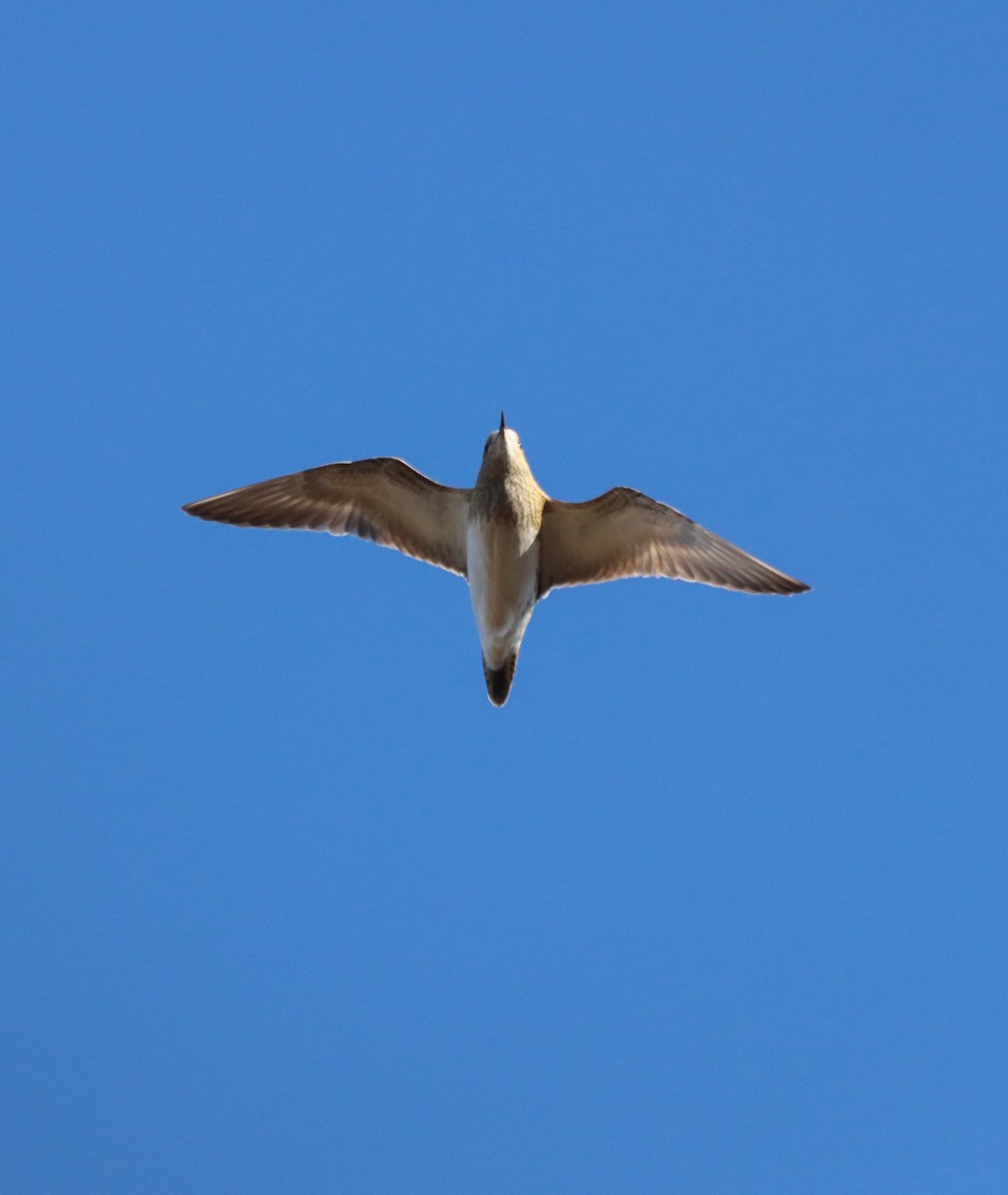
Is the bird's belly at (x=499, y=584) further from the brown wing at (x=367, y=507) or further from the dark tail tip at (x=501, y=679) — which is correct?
the brown wing at (x=367, y=507)

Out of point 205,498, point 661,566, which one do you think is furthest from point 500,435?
point 205,498

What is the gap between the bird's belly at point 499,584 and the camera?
13.0m

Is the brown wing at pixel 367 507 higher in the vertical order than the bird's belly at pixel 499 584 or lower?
higher

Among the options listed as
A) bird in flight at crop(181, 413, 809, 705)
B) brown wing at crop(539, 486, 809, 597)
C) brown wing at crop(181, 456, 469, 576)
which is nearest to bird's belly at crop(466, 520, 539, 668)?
bird in flight at crop(181, 413, 809, 705)

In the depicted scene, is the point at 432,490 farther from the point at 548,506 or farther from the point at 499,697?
the point at 499,697

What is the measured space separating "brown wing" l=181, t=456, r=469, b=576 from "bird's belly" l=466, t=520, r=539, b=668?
43 centimetres

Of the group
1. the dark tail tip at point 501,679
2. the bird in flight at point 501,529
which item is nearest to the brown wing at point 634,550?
the bird in flight at point 501,529

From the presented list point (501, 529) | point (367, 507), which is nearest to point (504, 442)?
point (501, 529)

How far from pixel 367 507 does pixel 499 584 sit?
6.01ft

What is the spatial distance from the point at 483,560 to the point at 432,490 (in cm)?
102

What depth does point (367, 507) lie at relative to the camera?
1398cm

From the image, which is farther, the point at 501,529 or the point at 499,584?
the point at 499,584

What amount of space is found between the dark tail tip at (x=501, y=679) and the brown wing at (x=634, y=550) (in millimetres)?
857

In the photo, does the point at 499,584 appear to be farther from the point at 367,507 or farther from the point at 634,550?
the point at 367,507
